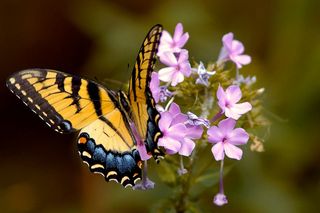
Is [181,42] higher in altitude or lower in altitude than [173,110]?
higher

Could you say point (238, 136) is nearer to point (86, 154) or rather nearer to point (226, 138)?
point (226, 138)

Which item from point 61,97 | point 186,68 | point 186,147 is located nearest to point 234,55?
point 186,68

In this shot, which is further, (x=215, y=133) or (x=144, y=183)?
(x=144, y=183)

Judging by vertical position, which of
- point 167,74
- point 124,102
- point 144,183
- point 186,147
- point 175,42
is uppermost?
point 175,42

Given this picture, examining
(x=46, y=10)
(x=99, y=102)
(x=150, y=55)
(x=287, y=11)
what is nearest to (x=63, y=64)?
(x=46, y=10)

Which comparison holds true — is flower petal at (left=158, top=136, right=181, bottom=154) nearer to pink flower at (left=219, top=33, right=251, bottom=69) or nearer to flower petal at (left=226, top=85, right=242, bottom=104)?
flower petal at (left=226, top=85, right=242, bottom=104)

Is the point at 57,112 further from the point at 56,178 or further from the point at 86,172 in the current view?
the point at 56,178
